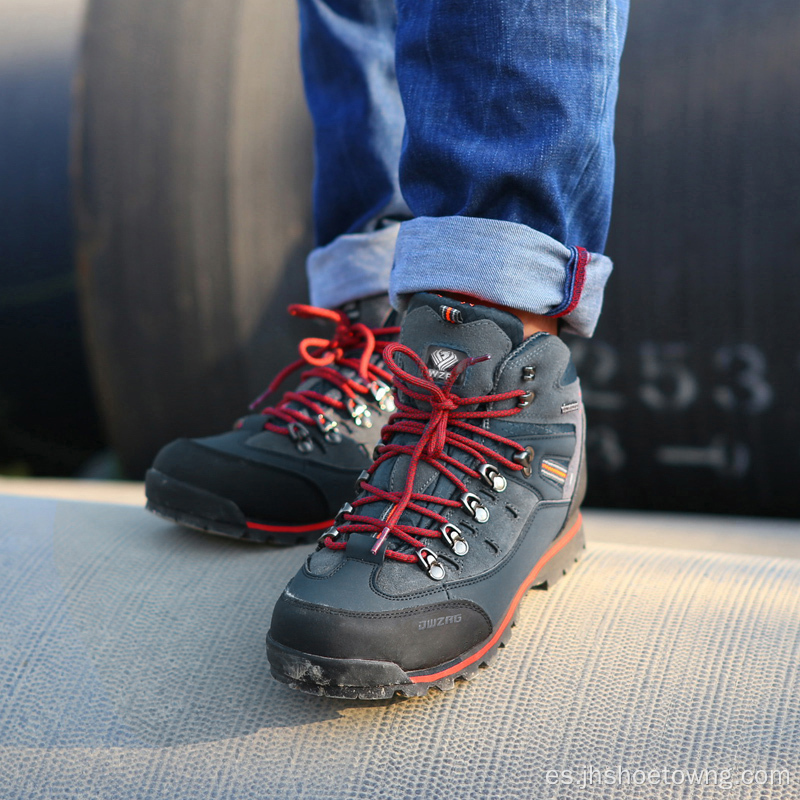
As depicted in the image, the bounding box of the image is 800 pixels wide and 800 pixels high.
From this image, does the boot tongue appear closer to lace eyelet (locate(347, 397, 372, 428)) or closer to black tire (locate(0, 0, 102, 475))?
lace eyelet (locate(347, 397, 372, 428))

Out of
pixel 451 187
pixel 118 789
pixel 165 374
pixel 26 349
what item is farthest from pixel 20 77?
pixel 118 789

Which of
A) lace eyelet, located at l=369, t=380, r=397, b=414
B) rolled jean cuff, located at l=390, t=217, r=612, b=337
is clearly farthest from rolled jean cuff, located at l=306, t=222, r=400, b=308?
rolled jean cuff, located at l=390, t=217, r=612, b=337

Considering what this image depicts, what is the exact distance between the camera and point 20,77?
1.95m

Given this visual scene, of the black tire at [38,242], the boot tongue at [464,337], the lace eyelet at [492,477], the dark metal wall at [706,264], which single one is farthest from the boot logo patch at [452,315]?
the black tire at [38,242]

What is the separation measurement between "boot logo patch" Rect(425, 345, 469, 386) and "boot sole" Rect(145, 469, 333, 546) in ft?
0.91

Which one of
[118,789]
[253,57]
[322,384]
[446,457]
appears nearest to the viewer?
[118,789]

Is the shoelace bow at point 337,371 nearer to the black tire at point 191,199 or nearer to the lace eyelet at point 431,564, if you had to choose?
the lace eyelet at point 431,564

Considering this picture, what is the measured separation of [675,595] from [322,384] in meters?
0.46

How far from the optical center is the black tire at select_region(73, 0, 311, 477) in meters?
1.42

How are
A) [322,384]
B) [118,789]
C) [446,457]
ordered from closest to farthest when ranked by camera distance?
[118,789]
[446,457]
[322,384]

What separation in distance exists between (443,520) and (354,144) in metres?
0.55

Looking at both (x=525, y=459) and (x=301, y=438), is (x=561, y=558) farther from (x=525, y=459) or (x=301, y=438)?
(x=301, y=438)

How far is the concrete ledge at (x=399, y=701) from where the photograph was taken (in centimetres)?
59

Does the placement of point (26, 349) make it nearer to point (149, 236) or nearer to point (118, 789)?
point (149, 236)
